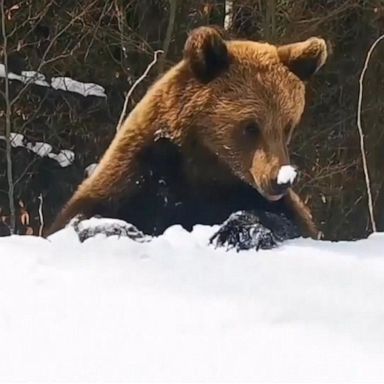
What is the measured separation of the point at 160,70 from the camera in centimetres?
710

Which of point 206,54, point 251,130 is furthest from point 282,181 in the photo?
point 206,54

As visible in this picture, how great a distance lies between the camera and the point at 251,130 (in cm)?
316

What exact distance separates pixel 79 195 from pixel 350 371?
159cm

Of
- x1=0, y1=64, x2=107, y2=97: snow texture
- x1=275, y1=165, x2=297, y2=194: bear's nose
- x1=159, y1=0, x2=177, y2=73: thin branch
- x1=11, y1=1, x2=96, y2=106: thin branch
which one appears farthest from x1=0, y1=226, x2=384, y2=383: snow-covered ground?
x1=0, y1=64, x2=107, y2=97: snow texture

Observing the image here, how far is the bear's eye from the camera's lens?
3.14 metres

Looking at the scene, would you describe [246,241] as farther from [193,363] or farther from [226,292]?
[193,363]

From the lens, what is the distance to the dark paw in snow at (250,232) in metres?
2.77

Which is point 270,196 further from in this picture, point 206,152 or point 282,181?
point 206,152

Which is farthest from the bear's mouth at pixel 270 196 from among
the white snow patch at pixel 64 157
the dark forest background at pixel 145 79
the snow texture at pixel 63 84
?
the white snow patch at pixel 64 157

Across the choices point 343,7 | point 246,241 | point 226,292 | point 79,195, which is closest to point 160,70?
point 343,7

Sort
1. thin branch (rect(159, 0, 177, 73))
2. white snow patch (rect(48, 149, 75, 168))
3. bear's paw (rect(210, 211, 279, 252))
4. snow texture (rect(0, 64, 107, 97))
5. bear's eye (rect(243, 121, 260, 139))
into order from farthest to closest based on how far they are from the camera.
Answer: white snow patch (rect(48, 149, 75, 168)) < snow texture (rect(0, 64, 107, 97)) < thin branch (rect(159, 0, 177, 73)) < bear's eye (rect(243, 121, 260, 139)) < bear's paw (rect(210, 211, 279, 252))

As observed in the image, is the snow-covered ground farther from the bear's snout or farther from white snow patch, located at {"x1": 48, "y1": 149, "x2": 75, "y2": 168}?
white snow patch, located at {"x1": 48, "y1": 149, "x2": 75, "y2": 168}

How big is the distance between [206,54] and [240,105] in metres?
0.19

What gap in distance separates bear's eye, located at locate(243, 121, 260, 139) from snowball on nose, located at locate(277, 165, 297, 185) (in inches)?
5.8
